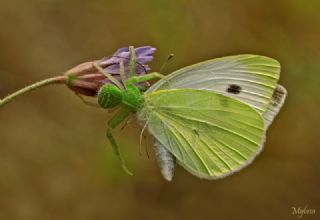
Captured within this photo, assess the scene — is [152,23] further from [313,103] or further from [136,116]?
[136,116]

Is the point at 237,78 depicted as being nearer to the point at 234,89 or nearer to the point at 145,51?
the point at 234,89

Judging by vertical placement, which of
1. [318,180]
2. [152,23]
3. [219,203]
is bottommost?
[318,180]

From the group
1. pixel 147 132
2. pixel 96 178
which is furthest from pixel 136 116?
pixel 96 178

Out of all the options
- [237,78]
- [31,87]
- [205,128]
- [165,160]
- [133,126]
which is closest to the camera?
[31,87]

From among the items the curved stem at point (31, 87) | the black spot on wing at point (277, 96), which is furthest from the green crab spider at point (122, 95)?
the black spot on wing at point (277, 96)

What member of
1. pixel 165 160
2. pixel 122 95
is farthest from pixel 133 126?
pixel 122 95

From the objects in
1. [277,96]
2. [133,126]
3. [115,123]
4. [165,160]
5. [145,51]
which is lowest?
[133,126]

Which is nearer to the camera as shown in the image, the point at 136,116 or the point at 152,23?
the point at 136,116
